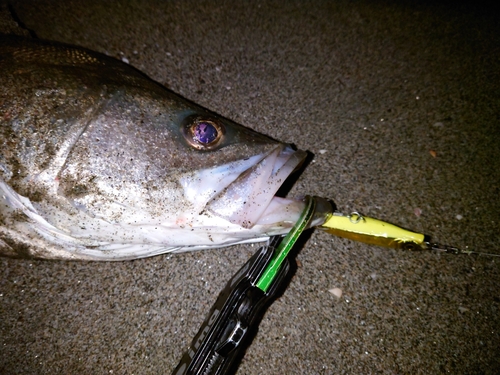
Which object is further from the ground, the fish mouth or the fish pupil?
the fish pupil

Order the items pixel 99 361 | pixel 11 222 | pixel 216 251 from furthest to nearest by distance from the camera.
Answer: pixel 216 251 → pixel 99 361 → pixel 11 222

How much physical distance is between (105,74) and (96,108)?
0.20 m

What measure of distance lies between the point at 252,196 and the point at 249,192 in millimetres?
16

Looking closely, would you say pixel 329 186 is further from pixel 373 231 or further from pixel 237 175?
pixel 237 175

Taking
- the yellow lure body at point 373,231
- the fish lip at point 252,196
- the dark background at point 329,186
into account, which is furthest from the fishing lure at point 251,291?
the dark background at point 329,186

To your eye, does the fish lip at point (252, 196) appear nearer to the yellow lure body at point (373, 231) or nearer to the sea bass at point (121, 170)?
the sea bass at point (121, 170)

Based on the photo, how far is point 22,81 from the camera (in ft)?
3.72

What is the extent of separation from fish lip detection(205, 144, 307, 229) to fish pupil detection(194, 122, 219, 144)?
0.18m

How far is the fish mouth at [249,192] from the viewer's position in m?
1.02

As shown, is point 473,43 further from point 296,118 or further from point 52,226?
point 52,226

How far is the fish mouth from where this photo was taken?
1019mm

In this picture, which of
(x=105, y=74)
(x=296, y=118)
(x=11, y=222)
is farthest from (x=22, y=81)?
(x=296, y=118)

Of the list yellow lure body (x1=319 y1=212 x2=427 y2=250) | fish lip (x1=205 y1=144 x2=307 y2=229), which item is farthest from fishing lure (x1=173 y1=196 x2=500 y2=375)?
fish lip (x1=205 y1=144 x2=307 y2=229)

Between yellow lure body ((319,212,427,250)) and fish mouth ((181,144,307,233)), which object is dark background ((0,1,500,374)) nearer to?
yellow lure body ((319,212,427,250))
